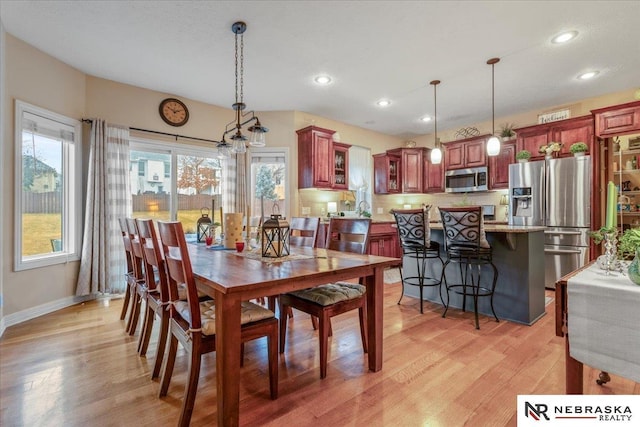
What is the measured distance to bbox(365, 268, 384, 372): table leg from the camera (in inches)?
76.8

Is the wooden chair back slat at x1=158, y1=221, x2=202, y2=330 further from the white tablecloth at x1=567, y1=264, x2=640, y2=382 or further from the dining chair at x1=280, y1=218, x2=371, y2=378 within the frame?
the white tablecloth at x1=567, y1=264, x2=640, y2=382

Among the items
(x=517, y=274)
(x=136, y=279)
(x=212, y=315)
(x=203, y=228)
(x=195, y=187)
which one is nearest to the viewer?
(x=212, y=315)

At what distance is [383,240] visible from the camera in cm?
530

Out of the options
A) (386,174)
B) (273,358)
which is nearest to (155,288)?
(273,358)

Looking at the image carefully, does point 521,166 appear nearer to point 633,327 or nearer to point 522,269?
point 522,269

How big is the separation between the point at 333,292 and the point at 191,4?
98.2 inches

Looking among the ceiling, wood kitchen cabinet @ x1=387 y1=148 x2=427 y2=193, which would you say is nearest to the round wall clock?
the ceiling

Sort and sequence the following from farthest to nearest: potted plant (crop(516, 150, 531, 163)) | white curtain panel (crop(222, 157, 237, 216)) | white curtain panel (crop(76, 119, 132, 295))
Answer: white curtain panel (crop(222, 157, 237, 216)), potted plant (crop(516, 150, 531, 163)), white curtain panel (crop(76, 119, 132, 295))

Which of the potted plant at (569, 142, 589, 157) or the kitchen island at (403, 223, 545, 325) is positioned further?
the potted plant at (569, 142, 589, 157)

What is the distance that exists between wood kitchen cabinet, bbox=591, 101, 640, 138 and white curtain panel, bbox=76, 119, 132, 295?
6143mm

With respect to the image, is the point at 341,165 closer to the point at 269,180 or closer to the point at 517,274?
the point at 269,180

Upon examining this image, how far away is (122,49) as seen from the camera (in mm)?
3066

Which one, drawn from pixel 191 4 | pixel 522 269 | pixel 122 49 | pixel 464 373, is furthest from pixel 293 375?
pixel 122 49

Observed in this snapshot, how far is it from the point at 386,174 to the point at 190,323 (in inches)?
202
